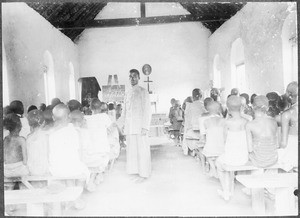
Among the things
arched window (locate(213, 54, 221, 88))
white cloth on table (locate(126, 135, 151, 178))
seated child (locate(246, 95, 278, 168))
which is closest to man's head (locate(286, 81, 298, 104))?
seated child (locate(246, 95, 278, 168))

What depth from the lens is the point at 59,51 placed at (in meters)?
3.87

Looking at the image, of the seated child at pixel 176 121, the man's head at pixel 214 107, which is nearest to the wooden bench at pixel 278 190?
the man's head at pixel 214 107

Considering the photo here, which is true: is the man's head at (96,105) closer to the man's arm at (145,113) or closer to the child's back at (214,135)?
the man's arm at (145,113)

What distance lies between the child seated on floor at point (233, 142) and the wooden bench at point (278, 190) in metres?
0.31

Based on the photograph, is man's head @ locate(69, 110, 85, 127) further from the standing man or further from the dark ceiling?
the dark ceiling

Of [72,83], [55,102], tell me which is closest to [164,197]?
[55,102]

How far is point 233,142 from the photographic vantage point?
124 inches

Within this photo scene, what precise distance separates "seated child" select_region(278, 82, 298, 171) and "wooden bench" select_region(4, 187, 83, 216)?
1.97 m

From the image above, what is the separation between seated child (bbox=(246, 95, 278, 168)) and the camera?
301cm

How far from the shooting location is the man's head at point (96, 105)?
3.84 m

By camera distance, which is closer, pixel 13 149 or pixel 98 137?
pixel 13 149

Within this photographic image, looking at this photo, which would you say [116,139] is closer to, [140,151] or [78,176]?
[140,151]

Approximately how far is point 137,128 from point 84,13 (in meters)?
1.56

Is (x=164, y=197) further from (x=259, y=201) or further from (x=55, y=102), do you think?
(x=55, y=102)
